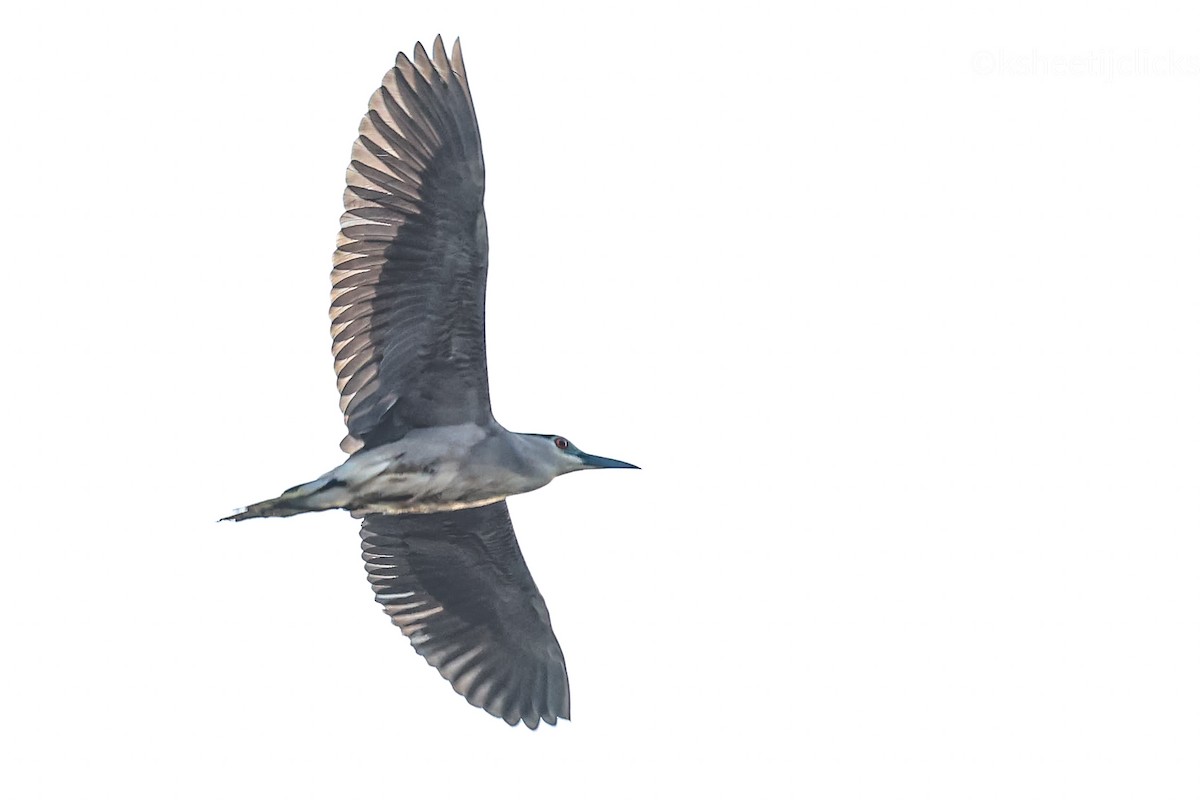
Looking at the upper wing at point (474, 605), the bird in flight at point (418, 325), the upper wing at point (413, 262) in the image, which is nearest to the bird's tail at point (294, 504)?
the bird in flight at point (418, 325)

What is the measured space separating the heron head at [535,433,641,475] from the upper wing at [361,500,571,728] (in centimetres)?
90

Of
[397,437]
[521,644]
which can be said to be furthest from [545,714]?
[397,437]

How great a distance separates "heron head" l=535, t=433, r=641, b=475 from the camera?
1387 centimetres

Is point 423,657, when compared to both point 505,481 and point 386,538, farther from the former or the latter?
point 505,481

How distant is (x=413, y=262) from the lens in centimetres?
1305

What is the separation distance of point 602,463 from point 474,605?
1.78 m

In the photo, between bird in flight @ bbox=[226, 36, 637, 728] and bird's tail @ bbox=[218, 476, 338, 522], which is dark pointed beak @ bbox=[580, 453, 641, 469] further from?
bird's tail @ bbox=[218, 476, 338, 522]

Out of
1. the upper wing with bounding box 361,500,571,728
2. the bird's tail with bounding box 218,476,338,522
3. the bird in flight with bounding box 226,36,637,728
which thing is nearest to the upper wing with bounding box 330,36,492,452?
the bird in flight with bounding box 226,36,637,728

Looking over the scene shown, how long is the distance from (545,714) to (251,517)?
3490 mm

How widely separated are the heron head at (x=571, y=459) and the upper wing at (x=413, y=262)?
2.28 ft

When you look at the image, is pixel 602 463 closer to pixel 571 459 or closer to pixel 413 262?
pixel 571 459

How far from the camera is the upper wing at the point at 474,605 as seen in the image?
14633mm

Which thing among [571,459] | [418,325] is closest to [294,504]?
[418,325]

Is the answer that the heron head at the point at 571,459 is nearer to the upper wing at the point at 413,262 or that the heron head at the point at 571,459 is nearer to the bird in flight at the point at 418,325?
the bird in flight at the point at 418,325
